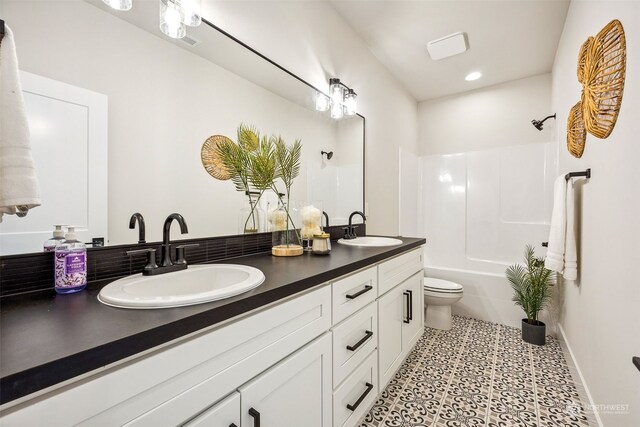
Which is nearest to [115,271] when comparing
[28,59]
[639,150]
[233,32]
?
[28,59]

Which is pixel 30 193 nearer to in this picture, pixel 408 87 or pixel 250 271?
pixel 250 271

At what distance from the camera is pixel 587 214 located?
1.62 meters

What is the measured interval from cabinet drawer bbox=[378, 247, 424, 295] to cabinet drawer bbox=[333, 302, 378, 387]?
16cm

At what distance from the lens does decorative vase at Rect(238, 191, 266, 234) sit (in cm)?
141

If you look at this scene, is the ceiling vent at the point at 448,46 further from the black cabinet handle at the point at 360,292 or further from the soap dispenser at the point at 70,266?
the soap dispenser at the point at 70,266

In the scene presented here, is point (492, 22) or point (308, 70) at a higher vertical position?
point (492, 22)

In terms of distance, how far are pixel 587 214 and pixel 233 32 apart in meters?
2.16

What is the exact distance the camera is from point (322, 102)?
6.48ft

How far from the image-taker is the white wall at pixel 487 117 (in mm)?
2975

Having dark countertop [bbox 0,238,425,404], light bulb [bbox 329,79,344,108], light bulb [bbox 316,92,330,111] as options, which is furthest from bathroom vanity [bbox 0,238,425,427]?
light bulb [bbox 329,79,344,108]

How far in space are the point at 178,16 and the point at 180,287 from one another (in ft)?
3.38

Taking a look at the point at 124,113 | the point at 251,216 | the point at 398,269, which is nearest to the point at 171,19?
the point at 124,113

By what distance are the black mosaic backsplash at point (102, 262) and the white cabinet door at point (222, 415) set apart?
1.87 ft

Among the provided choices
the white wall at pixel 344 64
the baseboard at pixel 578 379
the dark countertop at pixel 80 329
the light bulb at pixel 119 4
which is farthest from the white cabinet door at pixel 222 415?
the baseboard at pixel 578 379
